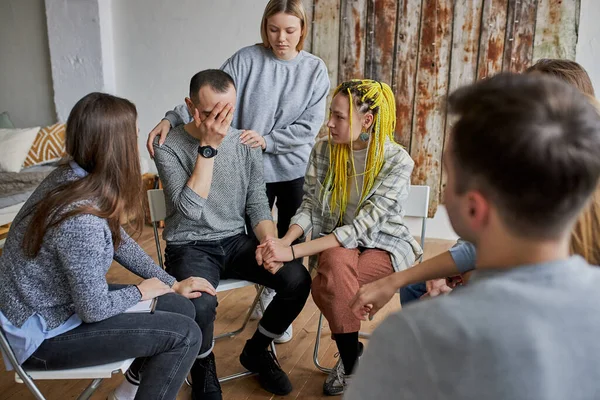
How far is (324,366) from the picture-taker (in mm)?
2371

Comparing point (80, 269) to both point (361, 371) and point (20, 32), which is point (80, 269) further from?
point (20, 32)

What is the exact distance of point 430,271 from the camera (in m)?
1.66

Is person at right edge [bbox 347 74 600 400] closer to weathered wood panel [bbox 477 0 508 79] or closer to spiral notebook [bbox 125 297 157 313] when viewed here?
spiral notebook [bbox 125 297 157 313]

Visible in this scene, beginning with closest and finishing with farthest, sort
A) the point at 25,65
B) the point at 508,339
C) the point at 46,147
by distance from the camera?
the point at 508,339
the point at 46,147
the point at 25,65

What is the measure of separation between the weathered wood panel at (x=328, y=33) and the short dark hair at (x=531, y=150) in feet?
10.7

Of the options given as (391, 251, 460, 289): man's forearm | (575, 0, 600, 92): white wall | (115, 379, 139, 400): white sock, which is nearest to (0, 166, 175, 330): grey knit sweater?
(115, 379, 139, 400): white sock

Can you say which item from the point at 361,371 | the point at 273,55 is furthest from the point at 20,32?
the point at 361,371

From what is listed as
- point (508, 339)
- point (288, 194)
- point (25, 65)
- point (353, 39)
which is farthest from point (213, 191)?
point (25, 65)

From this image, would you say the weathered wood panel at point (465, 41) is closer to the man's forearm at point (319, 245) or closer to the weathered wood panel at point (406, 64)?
the weathered wood panel at point (406, 64)

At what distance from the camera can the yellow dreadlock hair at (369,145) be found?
6.79 ft

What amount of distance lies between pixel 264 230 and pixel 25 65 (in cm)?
338

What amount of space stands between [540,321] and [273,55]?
77.1 inches

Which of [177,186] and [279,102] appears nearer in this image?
[177,186]

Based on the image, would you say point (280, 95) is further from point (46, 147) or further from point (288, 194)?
point (46, 147)
